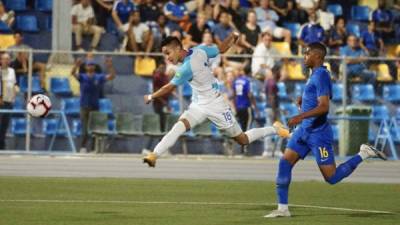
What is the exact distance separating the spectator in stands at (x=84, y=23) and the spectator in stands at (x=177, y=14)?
2.01 meters

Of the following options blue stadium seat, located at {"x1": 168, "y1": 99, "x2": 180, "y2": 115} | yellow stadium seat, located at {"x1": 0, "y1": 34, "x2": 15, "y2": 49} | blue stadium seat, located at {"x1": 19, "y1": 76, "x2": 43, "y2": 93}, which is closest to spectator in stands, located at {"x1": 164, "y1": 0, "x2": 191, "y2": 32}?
blue stadium seat, located at {"x1": 168, "y1": 99, "x2": 180, "y2": 115}

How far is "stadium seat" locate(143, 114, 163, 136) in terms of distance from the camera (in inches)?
1243

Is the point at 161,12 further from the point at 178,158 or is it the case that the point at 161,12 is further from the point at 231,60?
the point at 178,158

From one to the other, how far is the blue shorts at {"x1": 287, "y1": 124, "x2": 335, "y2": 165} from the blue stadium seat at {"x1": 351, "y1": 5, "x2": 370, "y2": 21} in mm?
22511

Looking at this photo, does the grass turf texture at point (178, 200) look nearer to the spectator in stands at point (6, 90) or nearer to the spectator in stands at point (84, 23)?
the spectator in stands at point (6, 90)

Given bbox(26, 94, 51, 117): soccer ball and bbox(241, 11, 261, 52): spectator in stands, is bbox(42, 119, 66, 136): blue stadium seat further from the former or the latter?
bbox(26, 94, 51, 117): soccer ball

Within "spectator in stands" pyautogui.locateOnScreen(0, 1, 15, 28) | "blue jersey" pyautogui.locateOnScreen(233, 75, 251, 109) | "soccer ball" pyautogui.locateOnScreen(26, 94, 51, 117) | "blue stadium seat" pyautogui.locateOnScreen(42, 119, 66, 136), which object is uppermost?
"spectator in stands" pyautogui.locateOnScreen(0, 1, 15, 28)

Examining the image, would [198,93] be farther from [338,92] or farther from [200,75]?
[338,92]

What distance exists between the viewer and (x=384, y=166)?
2922 cm

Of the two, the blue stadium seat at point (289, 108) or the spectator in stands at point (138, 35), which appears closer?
the blue stadium seat at point (289, 108)

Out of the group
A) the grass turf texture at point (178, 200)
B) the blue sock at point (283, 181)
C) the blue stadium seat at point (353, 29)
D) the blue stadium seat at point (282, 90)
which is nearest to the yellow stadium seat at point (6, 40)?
the blue stadium seat at point (282, 90)

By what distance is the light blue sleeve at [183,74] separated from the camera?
59.9 feet

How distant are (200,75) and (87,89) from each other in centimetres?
1280

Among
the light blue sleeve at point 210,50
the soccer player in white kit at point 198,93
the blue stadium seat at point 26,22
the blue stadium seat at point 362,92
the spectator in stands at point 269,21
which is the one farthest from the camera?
the spectator in stands at point 269,21
